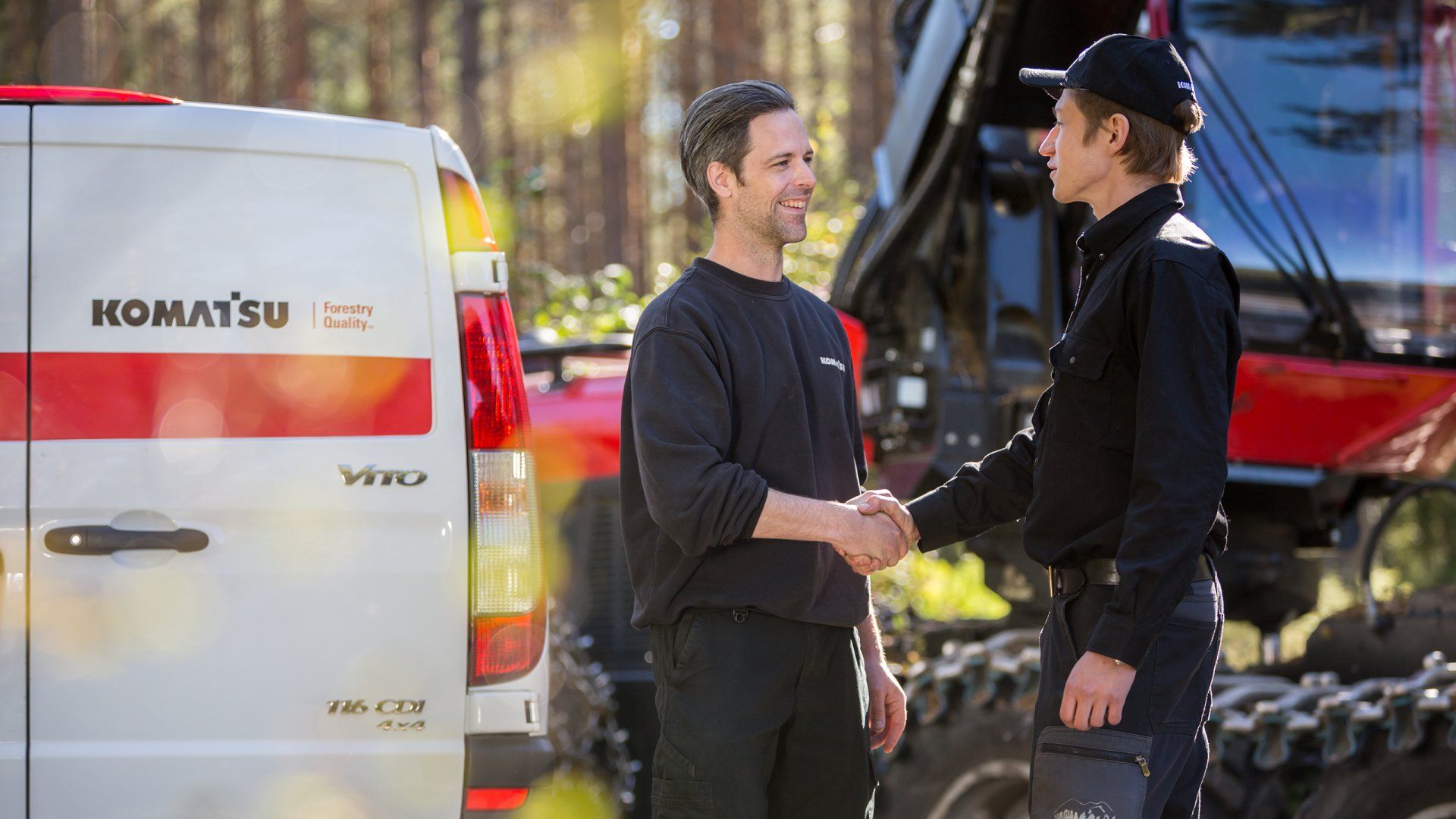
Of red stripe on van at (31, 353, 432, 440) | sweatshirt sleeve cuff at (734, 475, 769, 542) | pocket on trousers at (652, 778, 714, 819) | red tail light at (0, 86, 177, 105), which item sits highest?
red tail light at (0, 86, 177, 105)

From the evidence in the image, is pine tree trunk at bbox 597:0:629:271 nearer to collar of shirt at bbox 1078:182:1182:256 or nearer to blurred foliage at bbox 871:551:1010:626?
blurred foliage at bbox 871:551:1010:626

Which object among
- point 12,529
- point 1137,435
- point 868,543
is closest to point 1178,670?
point 1137,435

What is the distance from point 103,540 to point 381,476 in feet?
1.99

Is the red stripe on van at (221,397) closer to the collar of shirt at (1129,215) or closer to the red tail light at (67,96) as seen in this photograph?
the red tail light at (67,96)

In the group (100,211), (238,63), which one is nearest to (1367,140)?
(100,211)

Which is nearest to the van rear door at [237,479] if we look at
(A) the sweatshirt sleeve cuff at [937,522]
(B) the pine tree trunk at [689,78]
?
(A) the sweatshirt sleeve cuff at [937,522]

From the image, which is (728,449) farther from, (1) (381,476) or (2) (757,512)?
(1) (381,476)

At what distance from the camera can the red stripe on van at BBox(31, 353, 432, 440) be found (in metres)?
3.25

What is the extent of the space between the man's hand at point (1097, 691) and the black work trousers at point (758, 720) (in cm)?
70

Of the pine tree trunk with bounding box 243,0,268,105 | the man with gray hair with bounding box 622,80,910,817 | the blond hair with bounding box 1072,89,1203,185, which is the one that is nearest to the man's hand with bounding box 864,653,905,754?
the man with gray hair with bounding box 622,80,910,817

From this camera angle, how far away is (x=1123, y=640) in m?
2.62

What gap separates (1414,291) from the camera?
4906 millimetres

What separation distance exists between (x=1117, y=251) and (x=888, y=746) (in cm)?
151

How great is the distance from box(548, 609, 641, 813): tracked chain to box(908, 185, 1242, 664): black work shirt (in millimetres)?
2873
